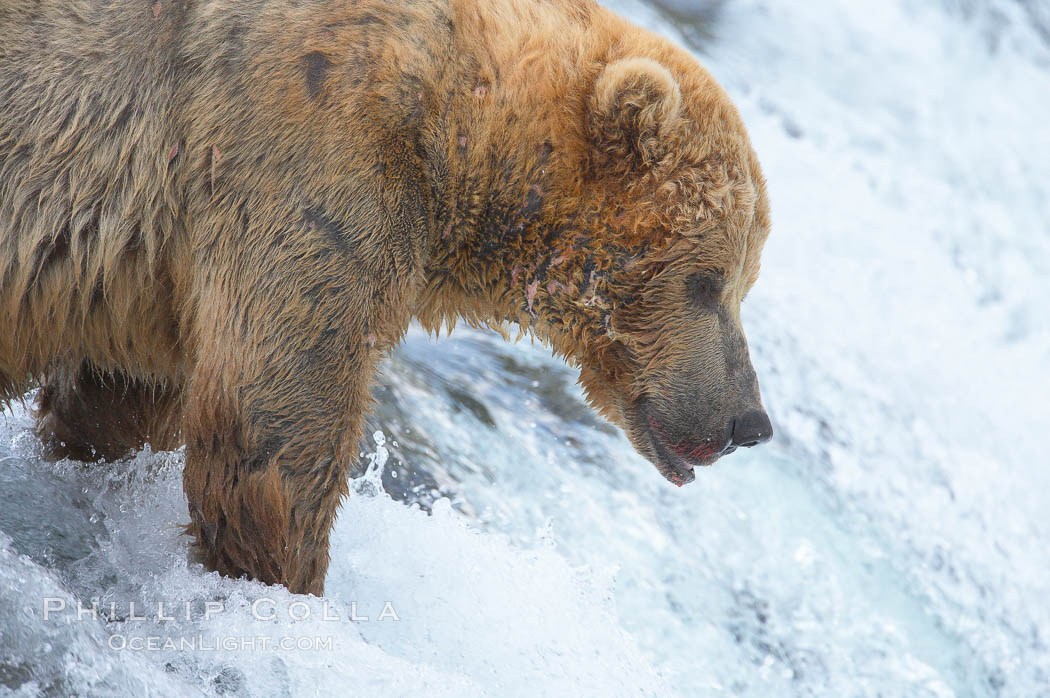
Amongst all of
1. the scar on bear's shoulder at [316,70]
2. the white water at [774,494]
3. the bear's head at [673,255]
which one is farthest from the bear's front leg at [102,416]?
the bear's head at [673,255]

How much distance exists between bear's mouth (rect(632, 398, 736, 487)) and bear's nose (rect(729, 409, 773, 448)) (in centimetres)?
9

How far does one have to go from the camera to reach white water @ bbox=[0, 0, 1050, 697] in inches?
157

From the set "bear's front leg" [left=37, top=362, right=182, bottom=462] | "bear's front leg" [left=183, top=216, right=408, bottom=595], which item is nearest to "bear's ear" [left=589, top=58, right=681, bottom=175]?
"bear's front leg" [left=183, top=216, right=408, bottom=595]

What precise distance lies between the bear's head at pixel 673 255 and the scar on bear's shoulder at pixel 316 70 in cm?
90

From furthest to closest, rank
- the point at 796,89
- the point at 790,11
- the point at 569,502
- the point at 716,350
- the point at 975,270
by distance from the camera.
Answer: the point at 790,11 < the point at 796,89 < the point at 975,270 < the point at 569,502 < the point at 716,350

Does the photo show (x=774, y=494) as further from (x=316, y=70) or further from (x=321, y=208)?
(x=316, y=70)

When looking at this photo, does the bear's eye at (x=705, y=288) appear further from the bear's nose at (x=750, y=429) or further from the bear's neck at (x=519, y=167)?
the bear's nose at (x=750, y=429)

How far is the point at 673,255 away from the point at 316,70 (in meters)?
1.35

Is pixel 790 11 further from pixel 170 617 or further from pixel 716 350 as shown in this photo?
pixel 170 617

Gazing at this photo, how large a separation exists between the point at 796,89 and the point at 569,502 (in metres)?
7.49

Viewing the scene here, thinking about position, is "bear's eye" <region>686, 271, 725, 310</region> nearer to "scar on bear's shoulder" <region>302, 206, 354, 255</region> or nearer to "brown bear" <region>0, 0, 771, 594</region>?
"brown bear" <region>0, 0, 771, 594</region>

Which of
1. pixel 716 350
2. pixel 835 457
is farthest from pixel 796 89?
pixel 716 350

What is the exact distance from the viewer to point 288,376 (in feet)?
11.2

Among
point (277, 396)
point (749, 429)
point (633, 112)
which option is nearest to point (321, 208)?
point (277, 396)
